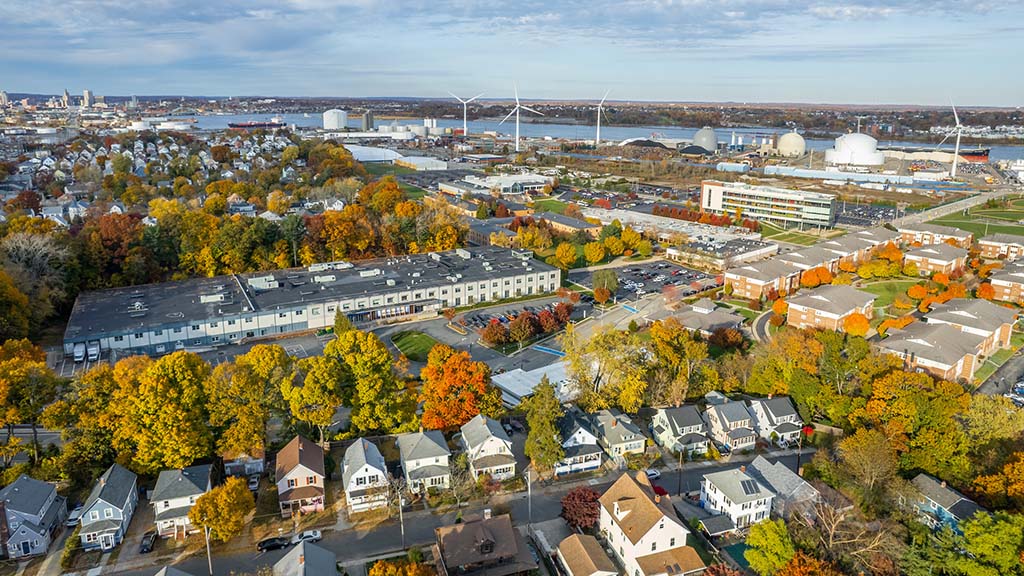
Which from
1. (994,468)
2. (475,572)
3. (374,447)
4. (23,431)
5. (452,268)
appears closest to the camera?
(475,572)

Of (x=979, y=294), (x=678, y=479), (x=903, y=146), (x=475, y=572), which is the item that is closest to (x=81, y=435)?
(x=475, y=572)

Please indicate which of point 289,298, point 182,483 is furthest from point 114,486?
point 289,298

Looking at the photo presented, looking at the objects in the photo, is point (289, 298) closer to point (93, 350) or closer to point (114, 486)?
point (93, 350)

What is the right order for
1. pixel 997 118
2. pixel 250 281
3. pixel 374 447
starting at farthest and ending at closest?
pixel 997 118
pixel 250 281
pixel 374 447

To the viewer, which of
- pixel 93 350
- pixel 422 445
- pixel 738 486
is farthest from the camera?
pixel 93 350

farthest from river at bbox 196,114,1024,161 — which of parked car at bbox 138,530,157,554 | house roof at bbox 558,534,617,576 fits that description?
parked car at bbox 138,530,157,554

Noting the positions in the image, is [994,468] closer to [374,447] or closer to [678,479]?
[678,479]

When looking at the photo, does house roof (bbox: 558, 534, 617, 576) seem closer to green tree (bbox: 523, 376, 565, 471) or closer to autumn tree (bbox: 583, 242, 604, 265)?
green tree (bbox: 523, 376, 565, 471)

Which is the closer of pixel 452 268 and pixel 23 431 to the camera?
pixel 23 431
